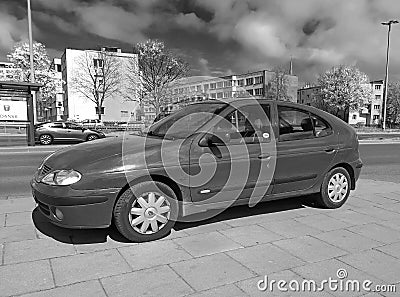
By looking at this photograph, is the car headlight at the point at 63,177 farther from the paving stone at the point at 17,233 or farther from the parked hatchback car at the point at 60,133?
the parked hatchback car at the point at 60,133

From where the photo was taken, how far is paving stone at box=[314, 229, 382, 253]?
3.72 metres

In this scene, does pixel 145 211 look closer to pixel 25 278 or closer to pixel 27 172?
pixel 25 278

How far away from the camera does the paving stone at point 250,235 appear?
3850mm

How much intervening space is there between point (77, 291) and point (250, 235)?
2.07 metres

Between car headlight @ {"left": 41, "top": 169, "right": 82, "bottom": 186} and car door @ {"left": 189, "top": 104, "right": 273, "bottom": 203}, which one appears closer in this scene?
car headlight @ {"left": 41, "top": 169, "right": 82, "bottom": 186}

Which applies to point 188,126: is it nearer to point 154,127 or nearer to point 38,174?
point 154,127

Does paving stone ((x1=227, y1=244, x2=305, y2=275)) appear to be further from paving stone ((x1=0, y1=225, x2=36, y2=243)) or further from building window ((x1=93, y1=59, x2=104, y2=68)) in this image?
building window ((x1=93, y1=59, x2=104, y2=68))

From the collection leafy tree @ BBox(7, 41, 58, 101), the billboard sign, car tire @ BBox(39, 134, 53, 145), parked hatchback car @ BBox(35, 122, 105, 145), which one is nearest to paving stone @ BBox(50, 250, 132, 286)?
parked hatchback car @ BBox(35, 122, 105, 145)

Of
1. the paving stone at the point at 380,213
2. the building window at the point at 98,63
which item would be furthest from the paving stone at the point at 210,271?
the building window at the point at 98,63

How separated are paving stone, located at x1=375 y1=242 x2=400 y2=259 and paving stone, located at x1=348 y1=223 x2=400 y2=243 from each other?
0.12 meters

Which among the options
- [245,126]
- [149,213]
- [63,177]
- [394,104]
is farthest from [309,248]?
[394,104]

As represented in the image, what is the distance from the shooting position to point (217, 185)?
13.2ft

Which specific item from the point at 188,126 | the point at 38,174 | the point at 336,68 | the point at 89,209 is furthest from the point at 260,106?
the point at 336,68
